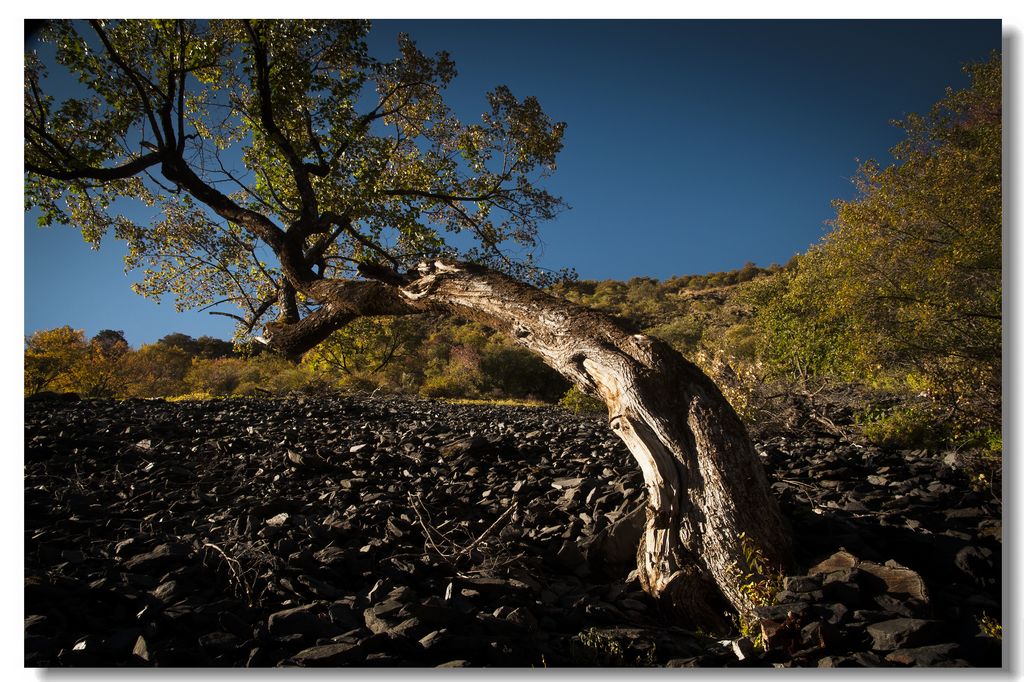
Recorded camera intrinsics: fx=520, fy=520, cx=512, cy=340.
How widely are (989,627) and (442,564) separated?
8.50ft

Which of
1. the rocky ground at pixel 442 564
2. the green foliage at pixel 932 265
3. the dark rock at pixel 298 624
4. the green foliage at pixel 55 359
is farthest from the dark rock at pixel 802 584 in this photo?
the green foliage at pixel 55 359

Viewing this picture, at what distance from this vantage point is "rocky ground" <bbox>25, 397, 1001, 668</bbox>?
7.03ft

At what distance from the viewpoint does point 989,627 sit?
7.52ft

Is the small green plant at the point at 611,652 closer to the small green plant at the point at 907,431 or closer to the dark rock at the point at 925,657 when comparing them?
the dark rock at the point at 925,657

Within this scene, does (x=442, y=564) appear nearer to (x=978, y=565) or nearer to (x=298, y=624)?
(x=298, y=624)

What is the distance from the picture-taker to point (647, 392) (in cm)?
276

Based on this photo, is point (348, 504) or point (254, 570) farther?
point (348, 504)

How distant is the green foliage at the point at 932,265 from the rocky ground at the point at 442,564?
1.33 metres

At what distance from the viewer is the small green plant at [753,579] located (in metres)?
2.45
